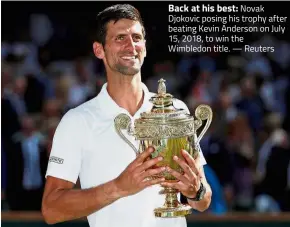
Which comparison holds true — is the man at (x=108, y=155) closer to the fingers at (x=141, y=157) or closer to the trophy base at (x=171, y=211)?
the trophy base at (x=171, y=211)

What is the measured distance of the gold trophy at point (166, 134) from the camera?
4152 mm

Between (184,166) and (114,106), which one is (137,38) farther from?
(184,166)

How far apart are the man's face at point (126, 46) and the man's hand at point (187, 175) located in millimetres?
522

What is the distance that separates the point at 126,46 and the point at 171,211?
76cm

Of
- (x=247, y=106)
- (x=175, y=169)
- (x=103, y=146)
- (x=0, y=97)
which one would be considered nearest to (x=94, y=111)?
(x=103, y=146)

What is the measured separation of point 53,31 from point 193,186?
6945 mm

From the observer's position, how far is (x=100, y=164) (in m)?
4.39

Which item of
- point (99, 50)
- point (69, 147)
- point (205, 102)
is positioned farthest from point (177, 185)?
point (205, 102)

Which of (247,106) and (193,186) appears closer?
(193,186)

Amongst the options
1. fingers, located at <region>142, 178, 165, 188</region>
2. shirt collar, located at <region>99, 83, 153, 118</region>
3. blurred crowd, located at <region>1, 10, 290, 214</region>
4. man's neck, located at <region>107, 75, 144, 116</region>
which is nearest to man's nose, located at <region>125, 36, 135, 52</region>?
man's neck, located at <region>107, 75, 144, 116</region>

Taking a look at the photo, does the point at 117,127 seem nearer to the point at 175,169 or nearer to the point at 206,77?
the point at 175,169

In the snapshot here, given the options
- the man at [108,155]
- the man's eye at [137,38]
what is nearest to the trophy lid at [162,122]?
the man at [108,155]

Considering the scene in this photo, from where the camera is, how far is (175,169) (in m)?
4.11

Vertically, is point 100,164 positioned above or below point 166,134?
below
